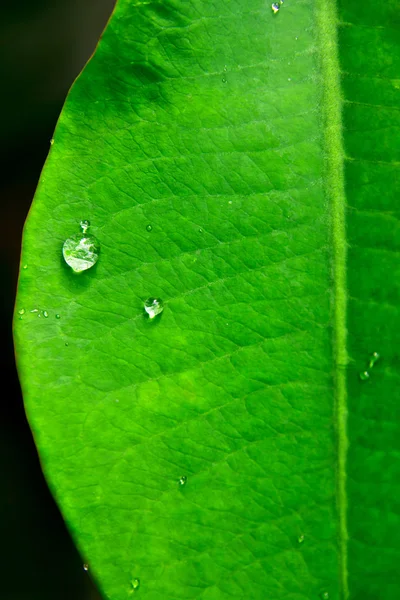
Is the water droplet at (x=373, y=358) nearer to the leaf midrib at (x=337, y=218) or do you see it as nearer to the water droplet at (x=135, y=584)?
the leaf midrib at (x=337, y=218)

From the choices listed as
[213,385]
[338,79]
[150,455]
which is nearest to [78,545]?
[150,455]

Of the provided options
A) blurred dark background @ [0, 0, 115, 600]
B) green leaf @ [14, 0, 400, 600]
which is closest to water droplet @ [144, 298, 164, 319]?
green leaf @ [14, 0, 400, 600]

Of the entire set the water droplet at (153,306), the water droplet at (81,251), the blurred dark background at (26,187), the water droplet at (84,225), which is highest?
the water droplet at (84,225)

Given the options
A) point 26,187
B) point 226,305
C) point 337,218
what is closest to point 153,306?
point 226,305

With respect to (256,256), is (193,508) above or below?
below

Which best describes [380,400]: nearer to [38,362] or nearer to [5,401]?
[38,362]

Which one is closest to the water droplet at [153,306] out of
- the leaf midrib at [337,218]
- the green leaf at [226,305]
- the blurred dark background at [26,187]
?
the green leaf at [226,305]

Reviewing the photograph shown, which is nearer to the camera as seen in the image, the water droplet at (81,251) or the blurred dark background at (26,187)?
the water droplet at (81,251)

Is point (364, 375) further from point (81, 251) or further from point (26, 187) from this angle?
point (26, 187)
